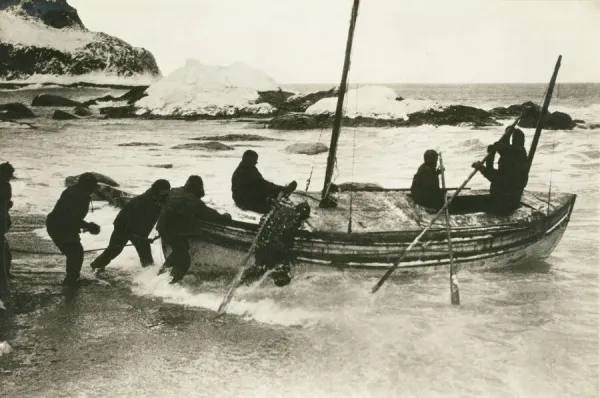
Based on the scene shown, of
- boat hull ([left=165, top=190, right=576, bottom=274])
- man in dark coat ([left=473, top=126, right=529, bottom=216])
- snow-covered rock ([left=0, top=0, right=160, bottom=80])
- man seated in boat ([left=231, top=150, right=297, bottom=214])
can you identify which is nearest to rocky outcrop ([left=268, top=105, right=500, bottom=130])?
man in dark coat ([left=473, top=126, right=529, bottom=216])

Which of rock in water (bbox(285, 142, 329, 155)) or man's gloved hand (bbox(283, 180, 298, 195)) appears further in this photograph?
rock in water (bbox(285, 142, 329, 155))

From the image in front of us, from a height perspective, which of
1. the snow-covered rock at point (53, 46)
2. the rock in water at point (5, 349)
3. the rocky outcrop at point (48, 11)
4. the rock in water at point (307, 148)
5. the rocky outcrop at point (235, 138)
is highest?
the rocky outcrop at point (48, 11)

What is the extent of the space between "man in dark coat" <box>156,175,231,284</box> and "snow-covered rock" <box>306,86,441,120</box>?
1.68 m

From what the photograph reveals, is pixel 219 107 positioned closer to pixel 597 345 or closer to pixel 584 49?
pixel 584 49

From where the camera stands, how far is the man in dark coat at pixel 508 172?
509 cm

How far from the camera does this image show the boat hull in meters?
Result: 4.71

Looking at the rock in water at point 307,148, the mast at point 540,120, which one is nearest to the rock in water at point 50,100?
the rock in water at point 307,148

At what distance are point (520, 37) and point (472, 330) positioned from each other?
276cm

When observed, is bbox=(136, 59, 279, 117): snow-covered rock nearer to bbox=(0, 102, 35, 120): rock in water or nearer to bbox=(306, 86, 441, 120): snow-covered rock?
bbox=(306, 86, 441, 120): snow-covered rock

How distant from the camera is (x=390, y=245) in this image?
4762mm

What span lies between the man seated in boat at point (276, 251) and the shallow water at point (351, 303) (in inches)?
5.1

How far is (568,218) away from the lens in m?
4.90

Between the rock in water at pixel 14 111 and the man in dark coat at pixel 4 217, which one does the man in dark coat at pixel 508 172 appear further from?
the rock in water at pixel 14 111

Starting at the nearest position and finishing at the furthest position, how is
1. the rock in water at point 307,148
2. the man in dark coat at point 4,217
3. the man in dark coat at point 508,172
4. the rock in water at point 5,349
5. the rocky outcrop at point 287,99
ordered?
the rock in water at point 5,349, the man in dark coat at point 4,217, the man in dark coat at point 508,172, the rock in water at point 307,148, the rocky outcrop at point 287,99
